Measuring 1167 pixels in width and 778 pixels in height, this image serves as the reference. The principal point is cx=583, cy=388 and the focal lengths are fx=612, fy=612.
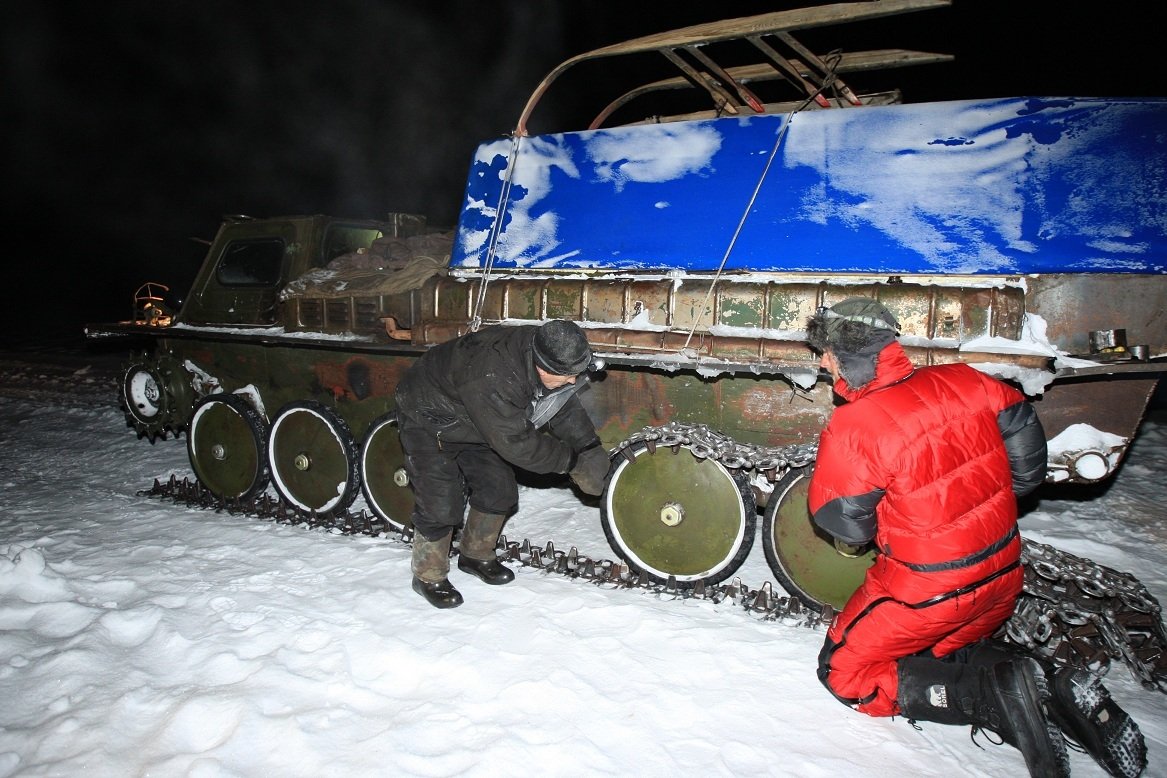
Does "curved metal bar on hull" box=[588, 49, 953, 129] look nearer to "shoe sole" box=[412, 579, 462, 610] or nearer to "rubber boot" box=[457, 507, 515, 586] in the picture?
"rubber boot" box=[457, 507, 515, 586]

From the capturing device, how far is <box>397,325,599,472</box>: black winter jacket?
3.46 m

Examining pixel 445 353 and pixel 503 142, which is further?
pixel 503 142

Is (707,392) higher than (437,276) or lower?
lower

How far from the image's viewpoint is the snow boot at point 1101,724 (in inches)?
99.1

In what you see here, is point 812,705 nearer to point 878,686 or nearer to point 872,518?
point 878,686

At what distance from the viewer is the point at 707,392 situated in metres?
4.05

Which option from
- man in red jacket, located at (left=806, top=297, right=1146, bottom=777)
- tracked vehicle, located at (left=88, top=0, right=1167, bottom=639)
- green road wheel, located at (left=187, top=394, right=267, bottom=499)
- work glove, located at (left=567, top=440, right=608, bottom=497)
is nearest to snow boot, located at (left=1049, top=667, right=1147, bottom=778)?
man in red jacket, located at (left=806, top=297, right=1146, bottom=777)

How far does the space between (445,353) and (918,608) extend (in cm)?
287

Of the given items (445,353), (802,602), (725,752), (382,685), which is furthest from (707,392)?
A: (382,685)

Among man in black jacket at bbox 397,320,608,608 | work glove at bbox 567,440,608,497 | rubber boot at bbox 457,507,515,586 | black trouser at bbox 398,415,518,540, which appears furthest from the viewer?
rubber boot at bbox 457,507,515,586

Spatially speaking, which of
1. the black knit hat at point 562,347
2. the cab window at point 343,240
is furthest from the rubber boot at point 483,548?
the cab window at point 343,240

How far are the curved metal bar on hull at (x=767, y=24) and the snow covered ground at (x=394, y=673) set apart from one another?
3.55m

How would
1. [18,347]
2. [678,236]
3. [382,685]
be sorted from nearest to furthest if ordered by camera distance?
[382,685]
[678,236]
[18,347]

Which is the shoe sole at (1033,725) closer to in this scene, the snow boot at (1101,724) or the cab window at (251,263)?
the snow boot at (1101,724)
